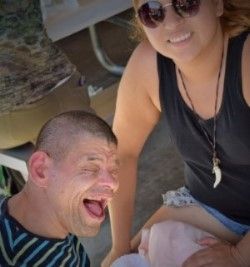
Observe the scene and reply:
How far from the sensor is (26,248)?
4.06 feet

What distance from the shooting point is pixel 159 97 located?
1735 millimetres

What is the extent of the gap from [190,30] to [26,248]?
73cm

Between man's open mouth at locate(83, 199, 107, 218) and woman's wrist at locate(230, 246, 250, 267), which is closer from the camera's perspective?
man's open mouth at locate(83, 199, 107, 218)

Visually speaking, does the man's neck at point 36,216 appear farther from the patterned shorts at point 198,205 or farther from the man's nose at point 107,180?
the patterned shorts at point 198,205

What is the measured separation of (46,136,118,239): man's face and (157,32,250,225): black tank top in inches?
16.5

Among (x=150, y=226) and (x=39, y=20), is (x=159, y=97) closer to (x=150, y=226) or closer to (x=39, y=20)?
(x=150, y=226)

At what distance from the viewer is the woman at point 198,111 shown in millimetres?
1561

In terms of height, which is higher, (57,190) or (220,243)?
(57,190)

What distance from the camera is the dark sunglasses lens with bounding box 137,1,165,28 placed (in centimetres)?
155

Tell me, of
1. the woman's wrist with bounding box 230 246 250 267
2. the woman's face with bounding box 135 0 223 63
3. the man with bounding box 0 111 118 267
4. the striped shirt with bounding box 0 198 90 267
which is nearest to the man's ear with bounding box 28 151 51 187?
the man with bounding box 0 111 118 267

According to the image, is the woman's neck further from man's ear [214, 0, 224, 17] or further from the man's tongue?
the man's tongue

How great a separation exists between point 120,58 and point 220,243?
2.91m

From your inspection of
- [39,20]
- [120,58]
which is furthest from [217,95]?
[120,58]

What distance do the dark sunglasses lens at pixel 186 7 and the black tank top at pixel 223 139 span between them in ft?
0.46
